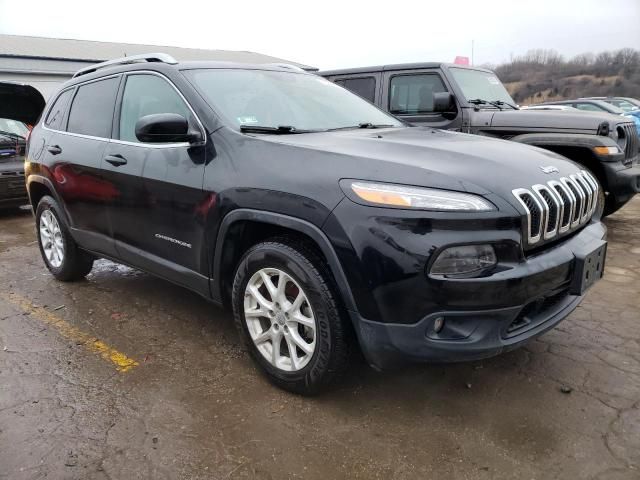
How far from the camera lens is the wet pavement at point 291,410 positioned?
2236mm

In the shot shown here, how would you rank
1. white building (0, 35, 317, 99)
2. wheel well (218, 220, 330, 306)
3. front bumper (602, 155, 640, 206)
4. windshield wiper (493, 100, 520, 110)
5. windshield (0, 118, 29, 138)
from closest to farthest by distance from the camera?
→ 1. wheel well (218, 220, 330, 306)
2. front bumper (602, 155, 640, 206)
3. windshield wiper (493, 100, 520, 110)
4. windshield (0, 118, 29, 138)
5. white building (0, 35, 317, 99)

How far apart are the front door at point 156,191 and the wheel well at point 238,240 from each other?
6.2 inches

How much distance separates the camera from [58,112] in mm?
4434

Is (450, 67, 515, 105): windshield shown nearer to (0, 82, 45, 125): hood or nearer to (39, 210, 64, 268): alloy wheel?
(39, 210, 64, 268): alloy wheel

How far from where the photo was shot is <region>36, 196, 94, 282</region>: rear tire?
436 cm

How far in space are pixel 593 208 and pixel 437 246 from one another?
1.28 m

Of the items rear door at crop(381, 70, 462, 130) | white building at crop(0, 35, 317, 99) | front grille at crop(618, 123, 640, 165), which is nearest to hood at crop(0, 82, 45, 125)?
rear door at crop(381, 70, 462, 130)

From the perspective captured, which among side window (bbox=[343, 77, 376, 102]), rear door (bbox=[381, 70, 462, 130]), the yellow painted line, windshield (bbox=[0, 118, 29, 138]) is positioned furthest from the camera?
windshield (bbox=[0, 118, 29, 138])

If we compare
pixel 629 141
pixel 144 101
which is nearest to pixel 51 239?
pixel 144 101

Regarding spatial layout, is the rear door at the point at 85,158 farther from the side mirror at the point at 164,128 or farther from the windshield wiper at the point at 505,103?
the windshield wiper at the point at 505,103

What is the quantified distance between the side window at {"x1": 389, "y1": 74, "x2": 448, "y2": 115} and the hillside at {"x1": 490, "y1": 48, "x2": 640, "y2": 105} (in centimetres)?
3071

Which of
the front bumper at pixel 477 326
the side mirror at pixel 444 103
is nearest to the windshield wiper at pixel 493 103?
the side mirror at pixel 444 103

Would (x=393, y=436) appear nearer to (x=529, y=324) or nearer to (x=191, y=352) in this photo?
(x=529, y=324)

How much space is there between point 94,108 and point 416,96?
369 centimetres
